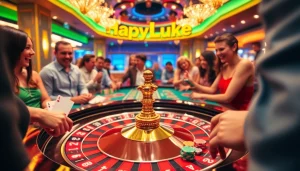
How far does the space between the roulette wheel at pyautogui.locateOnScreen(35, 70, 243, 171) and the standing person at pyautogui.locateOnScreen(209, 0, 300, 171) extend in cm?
58

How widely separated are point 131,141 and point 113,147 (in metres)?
0.09

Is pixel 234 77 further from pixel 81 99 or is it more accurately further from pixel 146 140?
pixel 81 99

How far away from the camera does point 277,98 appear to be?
0.73 feet

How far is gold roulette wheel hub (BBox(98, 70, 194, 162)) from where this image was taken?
34.3 inches

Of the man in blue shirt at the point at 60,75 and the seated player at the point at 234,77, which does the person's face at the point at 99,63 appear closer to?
the man in blue shirt at the point at 60,75

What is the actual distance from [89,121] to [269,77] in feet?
4.13

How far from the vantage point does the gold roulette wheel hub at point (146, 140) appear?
0.87 metres

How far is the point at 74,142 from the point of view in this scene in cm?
105

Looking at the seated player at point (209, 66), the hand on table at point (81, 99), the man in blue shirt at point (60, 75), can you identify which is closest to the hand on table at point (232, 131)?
the hand on table at point (81, 99)

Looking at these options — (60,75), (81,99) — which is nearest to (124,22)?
(60,75)

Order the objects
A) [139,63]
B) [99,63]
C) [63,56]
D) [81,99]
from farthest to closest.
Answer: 1. [99,63]
2. [139,63]
3. [63,56]
4. [81,99]

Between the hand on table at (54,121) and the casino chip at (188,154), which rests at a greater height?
the hand on table at (54,121)

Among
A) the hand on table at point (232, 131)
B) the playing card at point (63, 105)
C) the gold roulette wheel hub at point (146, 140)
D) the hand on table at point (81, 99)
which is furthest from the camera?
the hand on table at point (81, 99)

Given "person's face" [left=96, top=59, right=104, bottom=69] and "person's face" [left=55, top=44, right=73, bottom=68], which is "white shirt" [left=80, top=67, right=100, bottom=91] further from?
"person's face" [left=55, top=44, right=73, bottom=68]
